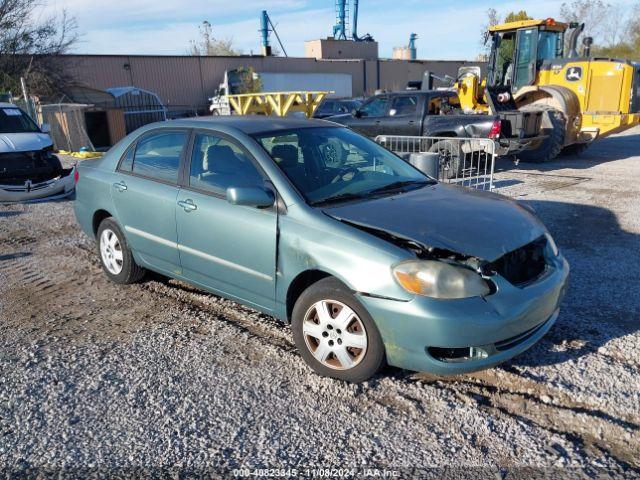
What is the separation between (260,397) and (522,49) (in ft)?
44.9

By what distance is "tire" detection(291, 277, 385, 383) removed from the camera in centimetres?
→ 336

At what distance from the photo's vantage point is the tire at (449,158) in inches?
409

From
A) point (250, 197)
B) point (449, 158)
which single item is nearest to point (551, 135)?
point (449, 158)

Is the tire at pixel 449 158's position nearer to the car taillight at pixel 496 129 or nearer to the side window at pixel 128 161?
the car taillight at pixel 496 129

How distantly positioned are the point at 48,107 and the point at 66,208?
10158 mm

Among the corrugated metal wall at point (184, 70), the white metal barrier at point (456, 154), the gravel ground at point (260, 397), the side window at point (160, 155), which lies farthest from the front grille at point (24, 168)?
the corrugated metal wall at point (184, 70)

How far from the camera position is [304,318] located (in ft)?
11.9

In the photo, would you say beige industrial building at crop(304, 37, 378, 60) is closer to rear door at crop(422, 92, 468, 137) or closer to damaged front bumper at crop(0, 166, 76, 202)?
rear door at crop(422, 92, 468, 137)

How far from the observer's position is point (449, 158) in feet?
34.8

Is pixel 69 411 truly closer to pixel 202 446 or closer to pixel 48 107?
pixel 202 446

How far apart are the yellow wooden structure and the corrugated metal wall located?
49.8 feet

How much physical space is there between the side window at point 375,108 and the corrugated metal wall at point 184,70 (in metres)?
21.6

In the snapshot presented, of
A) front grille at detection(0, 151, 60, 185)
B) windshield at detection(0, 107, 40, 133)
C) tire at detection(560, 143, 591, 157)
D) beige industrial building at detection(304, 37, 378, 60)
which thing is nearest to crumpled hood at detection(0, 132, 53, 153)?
front grille at detection(0, 151, 60, 185)

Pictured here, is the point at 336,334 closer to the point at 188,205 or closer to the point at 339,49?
the point at 188,205
